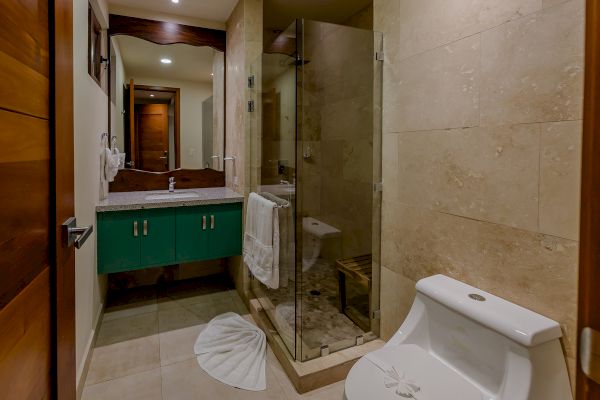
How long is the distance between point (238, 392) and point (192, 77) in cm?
265

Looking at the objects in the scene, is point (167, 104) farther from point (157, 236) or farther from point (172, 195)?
point (157, 236)

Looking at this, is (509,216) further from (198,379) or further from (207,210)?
(207,210)

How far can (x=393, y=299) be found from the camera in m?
1.88

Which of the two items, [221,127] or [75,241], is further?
[221,127]

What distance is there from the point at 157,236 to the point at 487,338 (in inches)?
86.5

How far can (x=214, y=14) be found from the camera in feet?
9.65

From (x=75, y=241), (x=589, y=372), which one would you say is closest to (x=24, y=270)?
(x=75, y=241)

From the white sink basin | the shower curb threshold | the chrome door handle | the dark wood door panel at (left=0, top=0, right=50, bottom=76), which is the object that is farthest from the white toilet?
the white sink basin

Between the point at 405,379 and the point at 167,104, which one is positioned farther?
the point at 167,104

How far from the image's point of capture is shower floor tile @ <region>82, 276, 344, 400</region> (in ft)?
5.92

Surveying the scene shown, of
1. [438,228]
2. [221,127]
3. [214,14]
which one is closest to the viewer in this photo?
[438,228]

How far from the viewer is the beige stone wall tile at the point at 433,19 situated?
124cm

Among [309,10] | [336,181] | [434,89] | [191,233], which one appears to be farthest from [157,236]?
[309,10]

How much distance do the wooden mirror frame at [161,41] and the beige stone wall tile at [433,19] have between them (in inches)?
71.6
